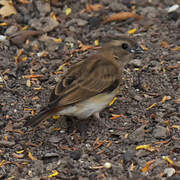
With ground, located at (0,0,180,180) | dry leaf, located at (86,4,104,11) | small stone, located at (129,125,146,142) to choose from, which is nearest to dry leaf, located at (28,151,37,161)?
ground, located at (0,0,180,180)

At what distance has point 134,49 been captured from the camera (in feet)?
23.2

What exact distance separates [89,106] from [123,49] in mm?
1151

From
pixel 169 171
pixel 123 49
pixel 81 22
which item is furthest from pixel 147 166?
pixel 81 22

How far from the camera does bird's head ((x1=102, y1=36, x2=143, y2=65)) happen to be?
704 centimetres

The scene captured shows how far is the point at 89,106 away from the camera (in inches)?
253

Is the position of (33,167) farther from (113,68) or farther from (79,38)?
(79,38)

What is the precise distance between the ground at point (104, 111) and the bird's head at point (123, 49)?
0.51 metres

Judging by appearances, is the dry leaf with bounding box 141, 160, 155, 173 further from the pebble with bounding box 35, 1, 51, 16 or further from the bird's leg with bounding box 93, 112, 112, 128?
the pebble with bounding box 35, 1, 51, 16

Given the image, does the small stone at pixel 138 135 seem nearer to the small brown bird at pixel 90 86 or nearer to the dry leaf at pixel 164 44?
the small brown bird at pixel 90 86

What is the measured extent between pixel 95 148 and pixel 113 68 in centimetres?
127

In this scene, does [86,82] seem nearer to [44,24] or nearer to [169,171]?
[169,171]

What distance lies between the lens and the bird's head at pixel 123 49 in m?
7.04

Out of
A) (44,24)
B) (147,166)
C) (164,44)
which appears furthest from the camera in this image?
(44,24)

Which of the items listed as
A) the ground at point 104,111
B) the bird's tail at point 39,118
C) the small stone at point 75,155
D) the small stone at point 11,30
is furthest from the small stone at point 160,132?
the small stone at point 11,30
